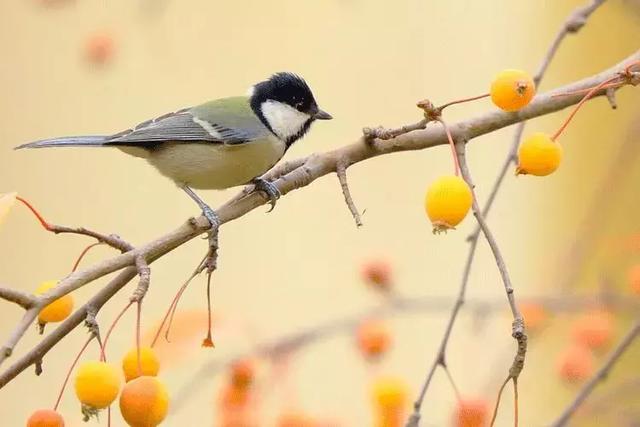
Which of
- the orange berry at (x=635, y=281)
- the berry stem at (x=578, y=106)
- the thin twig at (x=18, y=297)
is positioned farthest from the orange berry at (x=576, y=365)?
the thin twig at (x=18, y=297)

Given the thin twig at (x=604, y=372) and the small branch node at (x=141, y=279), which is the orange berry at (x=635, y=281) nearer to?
the thin twig at (x=604, y=372)

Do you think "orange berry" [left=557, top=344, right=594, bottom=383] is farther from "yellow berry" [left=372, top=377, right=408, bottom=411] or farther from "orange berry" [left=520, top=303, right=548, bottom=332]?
"yellow berry" [left=372, top=377, right=408, bottom=411]

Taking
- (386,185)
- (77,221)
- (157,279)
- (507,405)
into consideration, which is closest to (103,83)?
(77,221)

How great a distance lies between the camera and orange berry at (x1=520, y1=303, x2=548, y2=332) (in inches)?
47.1

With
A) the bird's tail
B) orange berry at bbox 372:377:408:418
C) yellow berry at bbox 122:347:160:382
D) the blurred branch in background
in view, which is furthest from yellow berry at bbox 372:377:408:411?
the bird's tail

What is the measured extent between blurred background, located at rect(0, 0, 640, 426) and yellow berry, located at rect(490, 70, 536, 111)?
1436mm

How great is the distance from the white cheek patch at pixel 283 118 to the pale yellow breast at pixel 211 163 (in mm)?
62

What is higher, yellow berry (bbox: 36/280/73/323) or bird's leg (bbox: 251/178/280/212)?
bird's leg (bbox: 251/178/280/212)

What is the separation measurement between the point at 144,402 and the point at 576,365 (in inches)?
28.6

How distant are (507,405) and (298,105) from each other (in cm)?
99

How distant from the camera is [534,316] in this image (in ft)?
3.99

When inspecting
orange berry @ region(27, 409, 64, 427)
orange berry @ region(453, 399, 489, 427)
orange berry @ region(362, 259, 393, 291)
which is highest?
orange berry @ region(362, 259, 393, 291)

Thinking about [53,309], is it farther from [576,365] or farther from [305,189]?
[305,189]

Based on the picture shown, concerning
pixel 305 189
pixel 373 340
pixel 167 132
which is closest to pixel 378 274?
pixel 373 340
